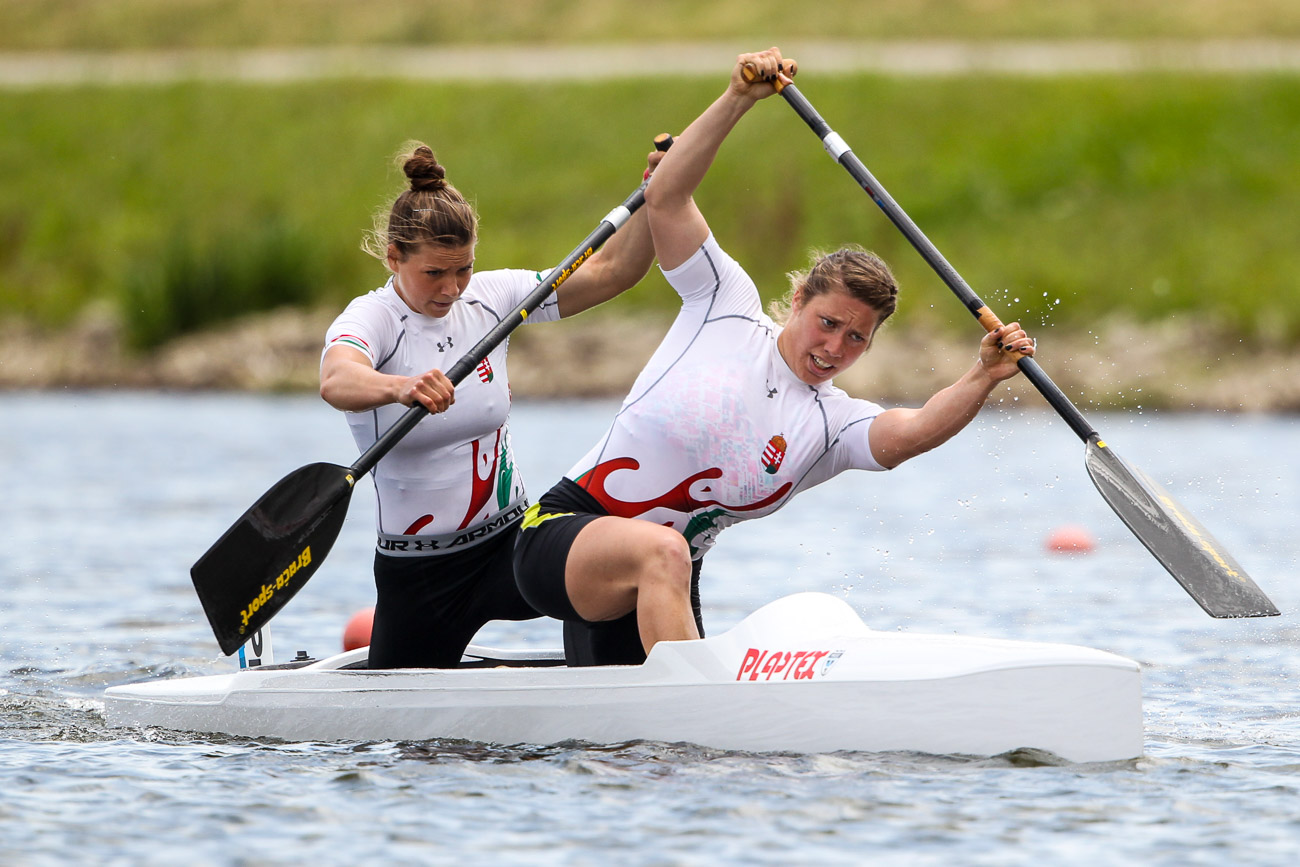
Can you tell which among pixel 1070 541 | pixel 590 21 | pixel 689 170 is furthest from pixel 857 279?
pixel 590 21

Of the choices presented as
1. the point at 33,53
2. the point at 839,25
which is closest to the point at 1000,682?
the point at 839,25

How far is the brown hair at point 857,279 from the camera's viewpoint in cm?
477

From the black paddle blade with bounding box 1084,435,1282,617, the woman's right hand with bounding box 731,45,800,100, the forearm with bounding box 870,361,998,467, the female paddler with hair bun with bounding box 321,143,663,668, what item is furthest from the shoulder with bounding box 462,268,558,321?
the black paddle blade with bounding box 1084,435,1282,617

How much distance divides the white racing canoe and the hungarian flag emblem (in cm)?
40

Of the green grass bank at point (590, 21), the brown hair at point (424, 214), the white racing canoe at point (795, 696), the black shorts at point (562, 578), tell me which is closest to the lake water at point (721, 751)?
the white racing canoe at point (795, 696)

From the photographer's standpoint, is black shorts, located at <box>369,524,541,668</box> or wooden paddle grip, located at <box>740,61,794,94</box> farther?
black shorts, located at <box>369,524,541,668</box>

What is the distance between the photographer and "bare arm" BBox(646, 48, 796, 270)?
15.6 ft

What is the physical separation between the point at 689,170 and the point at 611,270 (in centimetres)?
77

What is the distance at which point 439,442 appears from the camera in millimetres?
5207

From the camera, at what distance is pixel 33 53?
34.6 m

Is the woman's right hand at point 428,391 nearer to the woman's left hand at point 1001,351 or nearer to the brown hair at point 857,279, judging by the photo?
the brown hair at point 857,279

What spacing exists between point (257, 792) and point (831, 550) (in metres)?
6.70

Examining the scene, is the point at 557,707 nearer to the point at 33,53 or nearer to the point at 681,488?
the point at 681,488

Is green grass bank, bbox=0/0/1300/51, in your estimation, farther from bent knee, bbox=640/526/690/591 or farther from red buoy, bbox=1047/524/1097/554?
bent knee, bbox=640/526/690/591
